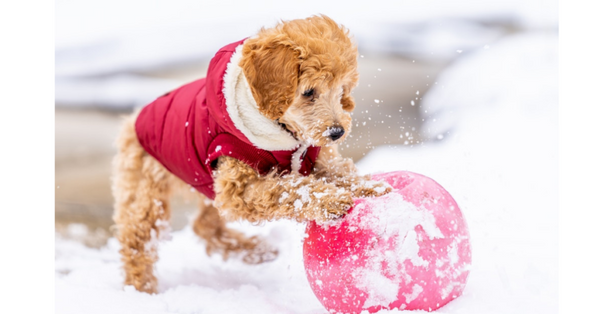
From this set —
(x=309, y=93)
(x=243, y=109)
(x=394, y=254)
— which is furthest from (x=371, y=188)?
(x=243, y=109)

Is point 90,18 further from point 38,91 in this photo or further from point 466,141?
point 466,141

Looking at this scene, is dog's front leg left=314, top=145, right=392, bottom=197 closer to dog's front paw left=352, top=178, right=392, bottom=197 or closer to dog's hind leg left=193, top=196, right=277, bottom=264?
dog's front paw left=352, top=178, right=392, bottom=197

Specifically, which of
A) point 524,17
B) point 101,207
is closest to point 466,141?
point 524,17

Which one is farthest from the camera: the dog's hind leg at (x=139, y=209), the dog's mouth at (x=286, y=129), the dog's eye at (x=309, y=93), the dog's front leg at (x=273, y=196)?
the dog's hind leg at (x=139, y=209)

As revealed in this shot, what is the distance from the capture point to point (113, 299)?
117 inches

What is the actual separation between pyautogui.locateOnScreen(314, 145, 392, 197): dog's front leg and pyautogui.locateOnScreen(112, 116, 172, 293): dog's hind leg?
1133 mm

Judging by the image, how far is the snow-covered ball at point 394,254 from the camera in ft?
7.29

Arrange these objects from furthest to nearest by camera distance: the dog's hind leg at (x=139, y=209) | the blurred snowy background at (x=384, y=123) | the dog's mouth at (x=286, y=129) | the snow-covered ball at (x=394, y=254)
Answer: the dog's hind leg at (x=139, y=209) → the blurred snowy background at (x=384, y=123) → the dog's mouth at (x=286, y=129) → the snow-covered ball at (x=394, y=254)

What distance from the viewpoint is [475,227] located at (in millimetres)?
3115

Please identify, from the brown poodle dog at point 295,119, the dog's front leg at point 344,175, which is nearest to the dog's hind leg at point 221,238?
the brown poodle dog at point 295,119

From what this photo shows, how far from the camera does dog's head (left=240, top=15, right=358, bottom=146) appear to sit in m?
2.46

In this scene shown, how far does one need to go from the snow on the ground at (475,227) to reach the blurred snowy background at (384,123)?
13 millimetres

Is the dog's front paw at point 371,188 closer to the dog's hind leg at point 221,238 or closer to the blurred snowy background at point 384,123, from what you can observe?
the blurred snowy background at point 384,123

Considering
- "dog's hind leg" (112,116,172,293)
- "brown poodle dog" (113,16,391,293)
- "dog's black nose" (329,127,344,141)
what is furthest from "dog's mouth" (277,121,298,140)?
"dog's hind leg" (112,116,172,293)
